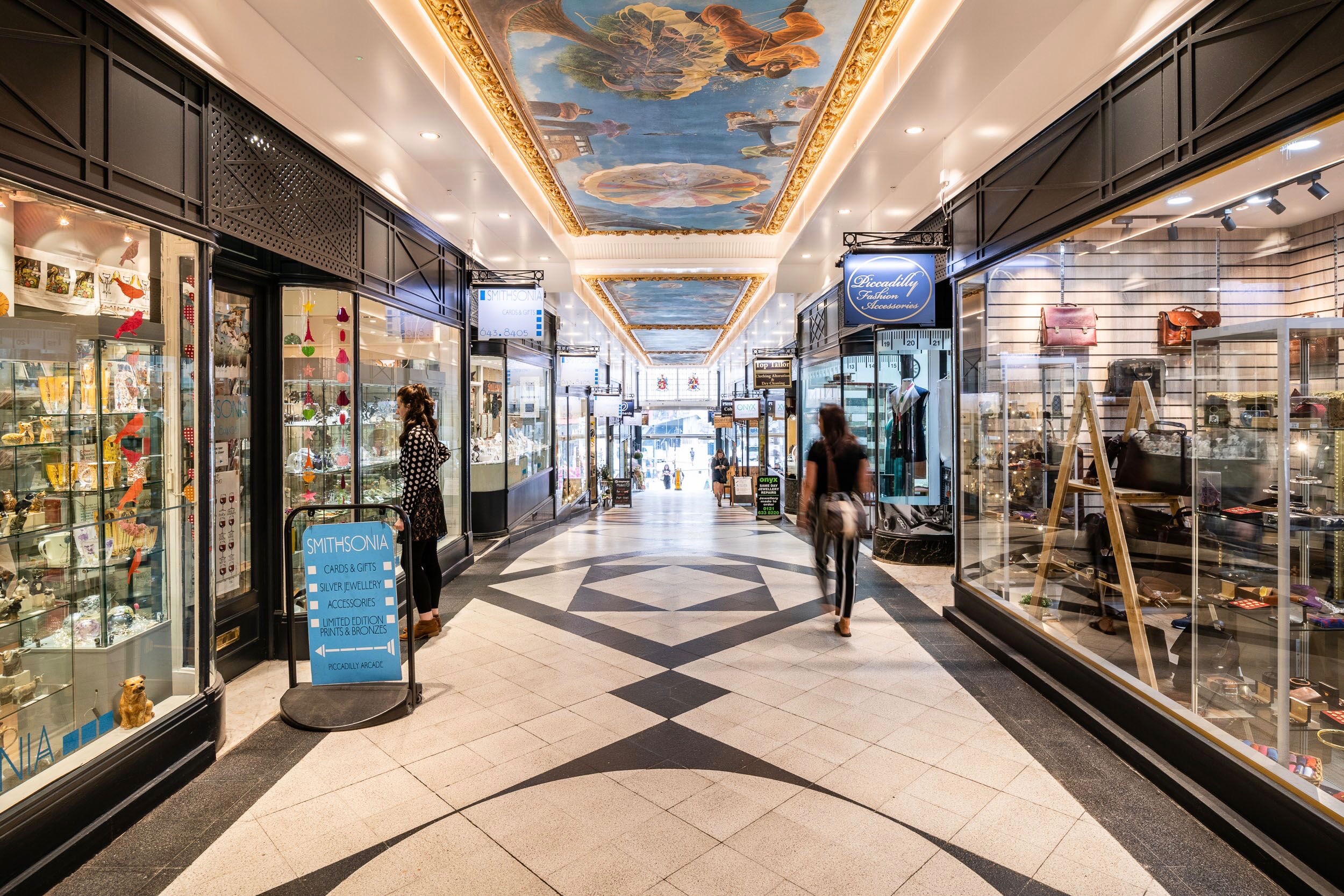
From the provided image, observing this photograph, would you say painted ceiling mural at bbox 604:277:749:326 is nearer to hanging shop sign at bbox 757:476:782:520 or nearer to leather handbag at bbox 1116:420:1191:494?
hanging shop sign at bbox 757:476:782:520

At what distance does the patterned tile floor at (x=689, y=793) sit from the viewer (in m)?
2.36

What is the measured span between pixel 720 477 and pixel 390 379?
550 inches

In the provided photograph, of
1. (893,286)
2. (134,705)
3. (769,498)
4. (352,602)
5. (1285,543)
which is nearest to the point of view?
(1285,543)

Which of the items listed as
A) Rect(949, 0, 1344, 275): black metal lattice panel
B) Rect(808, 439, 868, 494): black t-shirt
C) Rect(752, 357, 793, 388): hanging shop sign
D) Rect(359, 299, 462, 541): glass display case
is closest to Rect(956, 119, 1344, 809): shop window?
Rect(949, 0, 1344, 275): black metal lattice panel

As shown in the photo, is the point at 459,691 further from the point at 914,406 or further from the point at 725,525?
the point at 725,525

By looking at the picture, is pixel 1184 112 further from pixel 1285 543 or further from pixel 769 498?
pixel 769 498

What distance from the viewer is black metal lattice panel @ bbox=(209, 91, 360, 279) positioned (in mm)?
3490

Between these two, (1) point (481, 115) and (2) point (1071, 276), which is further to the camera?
(2) point (1071, 276)

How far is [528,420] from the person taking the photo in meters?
11.2

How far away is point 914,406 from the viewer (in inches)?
318

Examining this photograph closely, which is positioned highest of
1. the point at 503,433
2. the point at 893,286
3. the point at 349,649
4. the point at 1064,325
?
the point at 893,286

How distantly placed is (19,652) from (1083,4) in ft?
18.3

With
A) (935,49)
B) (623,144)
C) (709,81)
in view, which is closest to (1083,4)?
(935,49)

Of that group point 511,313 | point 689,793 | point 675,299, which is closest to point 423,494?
point 689,793
